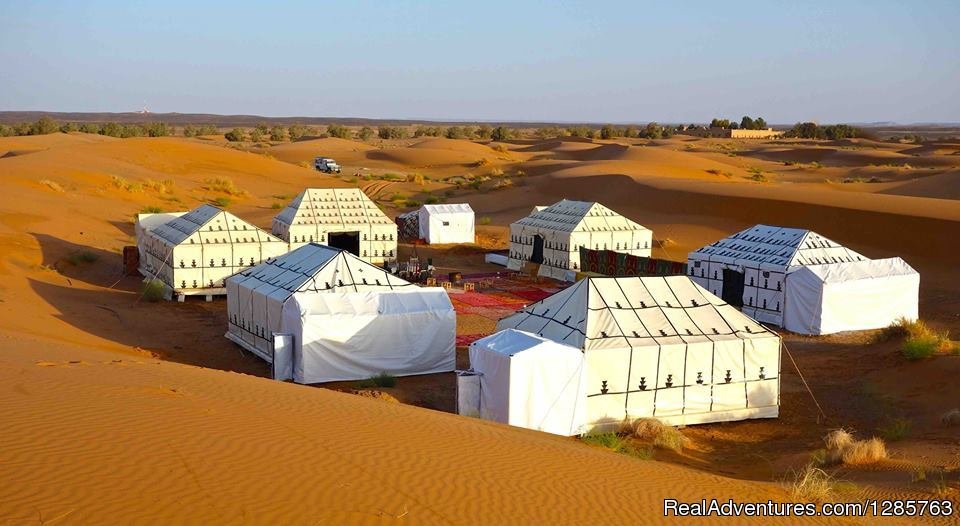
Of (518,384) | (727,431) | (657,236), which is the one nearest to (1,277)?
(518,384)

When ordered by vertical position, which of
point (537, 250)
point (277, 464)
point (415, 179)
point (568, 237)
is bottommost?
point (537, 250)

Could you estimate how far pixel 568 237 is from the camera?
3475 centimetres

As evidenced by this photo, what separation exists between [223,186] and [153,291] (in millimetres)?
32662

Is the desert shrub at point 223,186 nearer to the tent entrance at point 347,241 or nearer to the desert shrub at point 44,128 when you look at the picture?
the tent entrance at point 347,241

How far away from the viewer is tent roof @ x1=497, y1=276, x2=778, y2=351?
18.1 m

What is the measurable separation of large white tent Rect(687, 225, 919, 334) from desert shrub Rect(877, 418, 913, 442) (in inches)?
338

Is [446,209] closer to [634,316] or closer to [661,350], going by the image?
[634,316]

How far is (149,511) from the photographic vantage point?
831 centimetres

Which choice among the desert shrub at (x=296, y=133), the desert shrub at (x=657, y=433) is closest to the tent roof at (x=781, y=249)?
the desert shrub at (x=657, y=433)

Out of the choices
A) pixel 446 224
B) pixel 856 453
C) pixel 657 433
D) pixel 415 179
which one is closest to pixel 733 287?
pixel 657 433

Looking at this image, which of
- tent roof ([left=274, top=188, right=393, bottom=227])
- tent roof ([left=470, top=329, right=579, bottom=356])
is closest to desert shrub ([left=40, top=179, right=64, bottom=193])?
tent roof ([left=274, top=188, right=393, bottom=227])

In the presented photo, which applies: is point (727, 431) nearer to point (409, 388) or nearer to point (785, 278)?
point (409, 388)

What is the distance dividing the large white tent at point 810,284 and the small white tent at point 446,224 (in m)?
17.1

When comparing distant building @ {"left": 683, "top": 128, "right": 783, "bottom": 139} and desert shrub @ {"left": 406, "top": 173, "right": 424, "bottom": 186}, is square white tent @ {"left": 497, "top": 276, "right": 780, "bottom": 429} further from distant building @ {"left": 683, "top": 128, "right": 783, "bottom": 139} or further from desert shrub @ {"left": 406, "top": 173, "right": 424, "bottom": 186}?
distant building @ {"left": 683, "top": 128, "right": 783, "bottom": 139}
